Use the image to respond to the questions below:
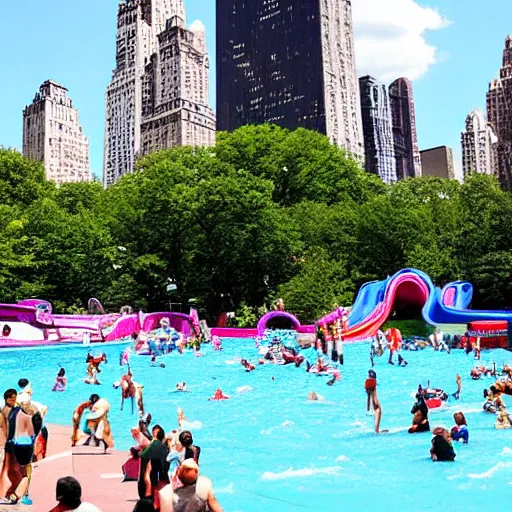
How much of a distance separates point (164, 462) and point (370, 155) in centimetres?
9699

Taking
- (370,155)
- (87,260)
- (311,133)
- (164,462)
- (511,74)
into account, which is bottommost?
(164,462)

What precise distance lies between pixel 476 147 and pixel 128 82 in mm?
56163

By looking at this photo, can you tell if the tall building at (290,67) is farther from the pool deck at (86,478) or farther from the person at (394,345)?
the pool deck at (86,478)

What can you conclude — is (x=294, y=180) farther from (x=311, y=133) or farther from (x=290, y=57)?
(x=290, y=57)

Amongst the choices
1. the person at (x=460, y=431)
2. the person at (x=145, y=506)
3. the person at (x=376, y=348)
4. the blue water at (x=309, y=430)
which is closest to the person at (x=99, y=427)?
the blue water at (x=309, y=430)

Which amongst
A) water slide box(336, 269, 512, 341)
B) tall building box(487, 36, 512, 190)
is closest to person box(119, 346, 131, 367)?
water slide box(336, 269, 512, 341)

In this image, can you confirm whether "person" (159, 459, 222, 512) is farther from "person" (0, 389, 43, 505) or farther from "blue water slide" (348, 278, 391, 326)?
"blue water slide" (348, 278, 391, 326)

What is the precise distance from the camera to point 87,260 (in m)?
36.8

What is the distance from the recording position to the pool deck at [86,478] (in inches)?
318

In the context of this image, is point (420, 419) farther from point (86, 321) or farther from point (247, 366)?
point (86, 321)

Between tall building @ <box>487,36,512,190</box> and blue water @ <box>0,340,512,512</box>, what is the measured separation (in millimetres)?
68535

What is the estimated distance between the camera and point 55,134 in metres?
108

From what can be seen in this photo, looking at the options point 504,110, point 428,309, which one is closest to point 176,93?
point 504,110

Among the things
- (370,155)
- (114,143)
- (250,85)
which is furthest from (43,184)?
(370,155)
